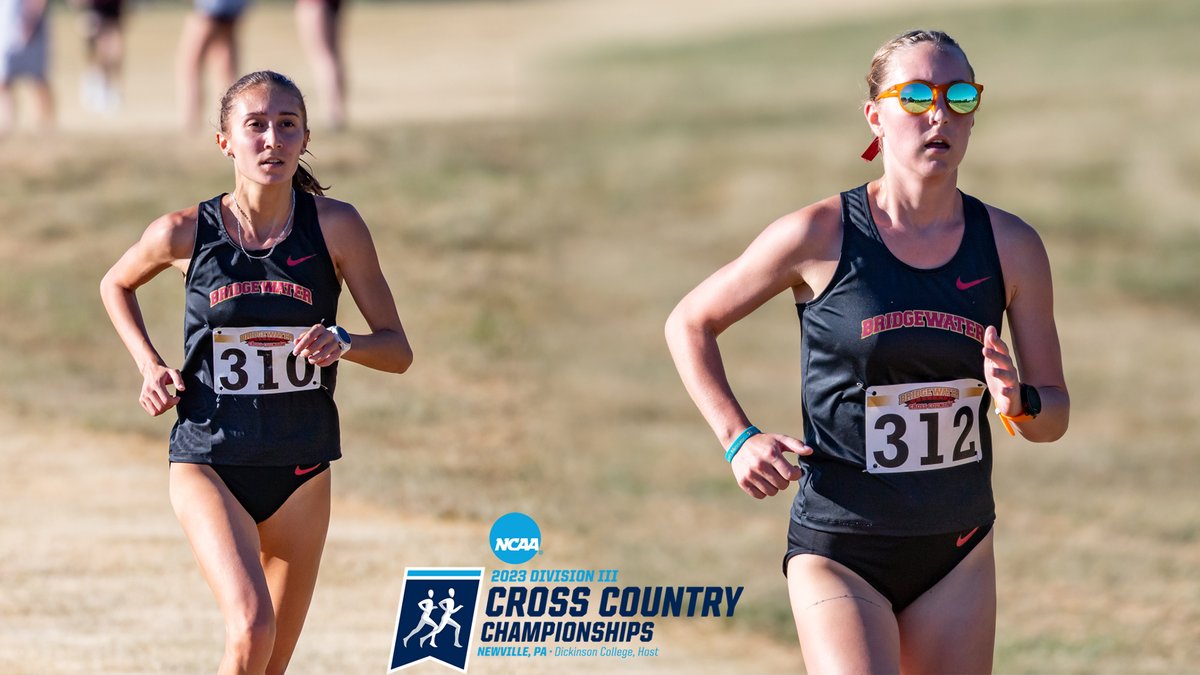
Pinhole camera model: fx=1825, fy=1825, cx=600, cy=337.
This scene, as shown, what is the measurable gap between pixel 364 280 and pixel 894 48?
1.47 metres

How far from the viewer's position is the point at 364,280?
15.3 ft

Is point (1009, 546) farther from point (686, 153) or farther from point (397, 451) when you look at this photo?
point (686, 153)

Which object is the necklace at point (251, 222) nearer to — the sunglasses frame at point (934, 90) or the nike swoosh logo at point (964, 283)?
the sunglasses frame at point (934, 90)

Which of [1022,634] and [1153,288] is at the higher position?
[1153,288]

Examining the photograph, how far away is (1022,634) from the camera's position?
324 inches

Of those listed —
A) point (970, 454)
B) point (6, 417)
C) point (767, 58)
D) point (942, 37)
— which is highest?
point (767, 58)

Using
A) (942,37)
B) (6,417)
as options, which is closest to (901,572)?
(942,37)

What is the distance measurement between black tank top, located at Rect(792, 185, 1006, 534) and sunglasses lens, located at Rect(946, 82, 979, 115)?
22 cm

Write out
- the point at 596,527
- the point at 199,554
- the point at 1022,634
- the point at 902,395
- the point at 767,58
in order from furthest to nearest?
the point at 767,58 → the point at 596,527 → the point at 1022,634 → the point at 199,554 → the point at 902,395

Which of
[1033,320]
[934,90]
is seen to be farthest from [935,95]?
[1033,320]

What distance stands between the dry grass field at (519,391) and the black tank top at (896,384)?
2.41 metres

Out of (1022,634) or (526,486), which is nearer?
(1022,634)

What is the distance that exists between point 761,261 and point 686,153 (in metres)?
28.6

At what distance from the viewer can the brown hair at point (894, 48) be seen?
4141 mm
